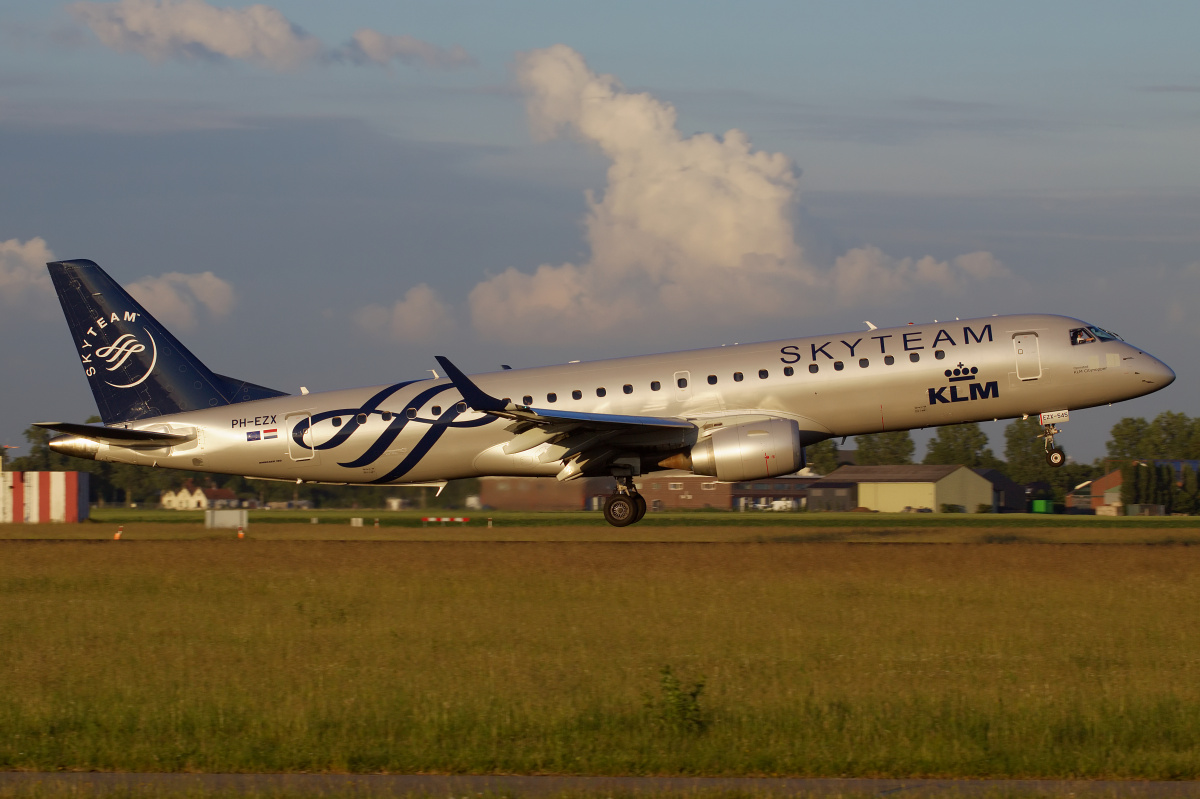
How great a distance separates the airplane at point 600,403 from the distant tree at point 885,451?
367 ft

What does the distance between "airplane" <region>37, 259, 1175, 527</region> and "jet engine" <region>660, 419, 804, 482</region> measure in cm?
3

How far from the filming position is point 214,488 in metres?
97.9

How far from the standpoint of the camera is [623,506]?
97.9ft

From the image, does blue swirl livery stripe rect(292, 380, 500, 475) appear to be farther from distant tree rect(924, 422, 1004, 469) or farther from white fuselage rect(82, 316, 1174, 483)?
distant tree rect(924, 422, 1004, 469)

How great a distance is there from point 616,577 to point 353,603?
4871 millimetres

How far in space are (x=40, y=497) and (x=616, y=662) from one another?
45275 mm

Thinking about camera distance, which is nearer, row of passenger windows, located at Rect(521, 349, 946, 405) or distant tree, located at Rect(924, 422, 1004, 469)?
row of passenger windows, located at Rect(521, 349, 946, 405)

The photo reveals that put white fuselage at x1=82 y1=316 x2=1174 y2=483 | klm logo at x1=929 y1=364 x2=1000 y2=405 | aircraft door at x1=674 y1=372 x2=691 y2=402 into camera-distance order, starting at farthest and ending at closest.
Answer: aircraft door at x1=674 y1=372 x2=691 y2=402
white fuselage at x1=82 y1=316 x2=1174 y2=483
klm logo at x1=929 y1=364 x2=1000 y2=405

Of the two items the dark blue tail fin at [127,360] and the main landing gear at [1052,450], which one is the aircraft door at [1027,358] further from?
the dark blue tail fin at [127,360]

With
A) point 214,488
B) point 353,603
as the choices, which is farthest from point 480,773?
point 214,488

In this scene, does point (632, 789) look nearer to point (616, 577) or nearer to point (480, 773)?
point (480, 773)

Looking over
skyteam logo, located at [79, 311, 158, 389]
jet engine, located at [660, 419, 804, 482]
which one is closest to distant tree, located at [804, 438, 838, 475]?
jet engine, located at [660, 419, 804, 482]

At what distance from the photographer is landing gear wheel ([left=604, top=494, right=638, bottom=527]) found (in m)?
29.8

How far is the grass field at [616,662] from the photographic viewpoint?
34.7 feet
